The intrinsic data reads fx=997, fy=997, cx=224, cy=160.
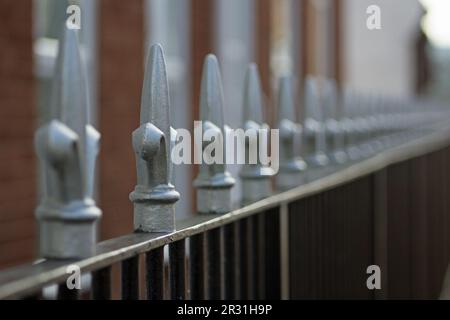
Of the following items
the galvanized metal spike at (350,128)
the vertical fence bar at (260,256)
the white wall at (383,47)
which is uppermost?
the white wall at (383,47)

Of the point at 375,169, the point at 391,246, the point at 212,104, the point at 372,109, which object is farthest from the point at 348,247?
the point at 372,109

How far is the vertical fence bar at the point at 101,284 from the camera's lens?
180 cm

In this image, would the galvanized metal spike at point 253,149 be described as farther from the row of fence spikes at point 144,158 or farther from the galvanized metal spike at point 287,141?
the galvanized metal spike at point 287,141

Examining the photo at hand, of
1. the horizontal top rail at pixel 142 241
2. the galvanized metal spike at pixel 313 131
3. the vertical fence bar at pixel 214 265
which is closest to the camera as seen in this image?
the horizontal top rail at pixel 142 241

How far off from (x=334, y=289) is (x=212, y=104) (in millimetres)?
1357

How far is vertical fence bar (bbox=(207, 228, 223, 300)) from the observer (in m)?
2.41

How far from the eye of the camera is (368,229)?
424cm

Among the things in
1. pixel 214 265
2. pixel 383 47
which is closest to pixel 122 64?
pixel 214 265

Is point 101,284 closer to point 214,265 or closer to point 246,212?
point 214,265

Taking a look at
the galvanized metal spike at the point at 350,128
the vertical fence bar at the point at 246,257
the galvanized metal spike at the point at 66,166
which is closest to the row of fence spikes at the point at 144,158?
the galvanized metal spike at the point at 66,166

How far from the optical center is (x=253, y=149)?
109 inches

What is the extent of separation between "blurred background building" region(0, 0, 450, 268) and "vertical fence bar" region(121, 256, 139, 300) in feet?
9.96

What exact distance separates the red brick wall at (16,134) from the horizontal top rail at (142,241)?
2131 millimetres
